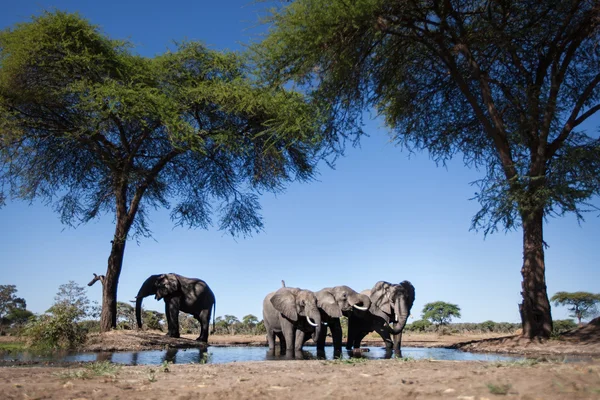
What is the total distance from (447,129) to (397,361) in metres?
14.2

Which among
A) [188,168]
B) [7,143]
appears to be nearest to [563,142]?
[188,168]

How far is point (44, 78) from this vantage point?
800 inches

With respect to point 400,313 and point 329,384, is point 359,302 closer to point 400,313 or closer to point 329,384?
point 400,313

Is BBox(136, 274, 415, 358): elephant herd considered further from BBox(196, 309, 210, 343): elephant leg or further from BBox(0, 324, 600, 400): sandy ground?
BBox(0, 324, 600, 400): sandy ground

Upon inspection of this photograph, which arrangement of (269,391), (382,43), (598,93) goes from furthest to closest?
1. (598,93)
2. (382,43)
3. (269,391)

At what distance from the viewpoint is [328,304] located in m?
12.9

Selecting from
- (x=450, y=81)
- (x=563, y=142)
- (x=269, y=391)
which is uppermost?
(x=450, y=81)

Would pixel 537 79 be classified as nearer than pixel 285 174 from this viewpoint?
Yes

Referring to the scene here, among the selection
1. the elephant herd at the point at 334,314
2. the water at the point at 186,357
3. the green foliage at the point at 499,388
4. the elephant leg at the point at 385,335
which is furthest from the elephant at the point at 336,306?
the green foliage at the point at 499,388

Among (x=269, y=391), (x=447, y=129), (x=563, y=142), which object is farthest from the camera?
(x=447, y=129)

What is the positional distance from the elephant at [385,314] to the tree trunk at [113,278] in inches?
362

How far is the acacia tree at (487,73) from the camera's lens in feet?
49.1

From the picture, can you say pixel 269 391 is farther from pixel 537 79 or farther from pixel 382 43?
pixel 537 79

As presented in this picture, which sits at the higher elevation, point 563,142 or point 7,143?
point 7,143
